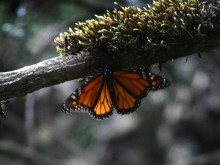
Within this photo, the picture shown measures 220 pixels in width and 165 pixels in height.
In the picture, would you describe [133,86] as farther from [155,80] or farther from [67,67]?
[67,67]

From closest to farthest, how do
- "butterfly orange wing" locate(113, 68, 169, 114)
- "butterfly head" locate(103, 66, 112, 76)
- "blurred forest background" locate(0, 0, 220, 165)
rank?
"butterfly head" locate(103, 66, 112, 76) < "butterfly orange wing" locate(113, 68, 169, 114) < "blurred forest background" locate(0, 0, 220, 165)

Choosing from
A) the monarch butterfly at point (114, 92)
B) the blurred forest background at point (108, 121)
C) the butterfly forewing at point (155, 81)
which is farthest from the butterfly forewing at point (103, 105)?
the blurred forest background at point (108, 121)

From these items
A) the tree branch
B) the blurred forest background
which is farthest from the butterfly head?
the blurred forest background

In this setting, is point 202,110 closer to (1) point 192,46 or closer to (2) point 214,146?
(2) point 214,146

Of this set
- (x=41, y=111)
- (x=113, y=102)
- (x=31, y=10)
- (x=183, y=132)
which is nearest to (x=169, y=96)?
Answer: (x=183, y=132)

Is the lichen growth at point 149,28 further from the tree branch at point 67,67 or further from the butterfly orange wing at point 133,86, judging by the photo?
the butterfly orange wing at point 133,86

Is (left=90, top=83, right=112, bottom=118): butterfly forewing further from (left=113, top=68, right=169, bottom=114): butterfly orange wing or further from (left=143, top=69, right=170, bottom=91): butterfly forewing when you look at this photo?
(left=143, top=69, right=170, bottom=91): butterfly forewing
